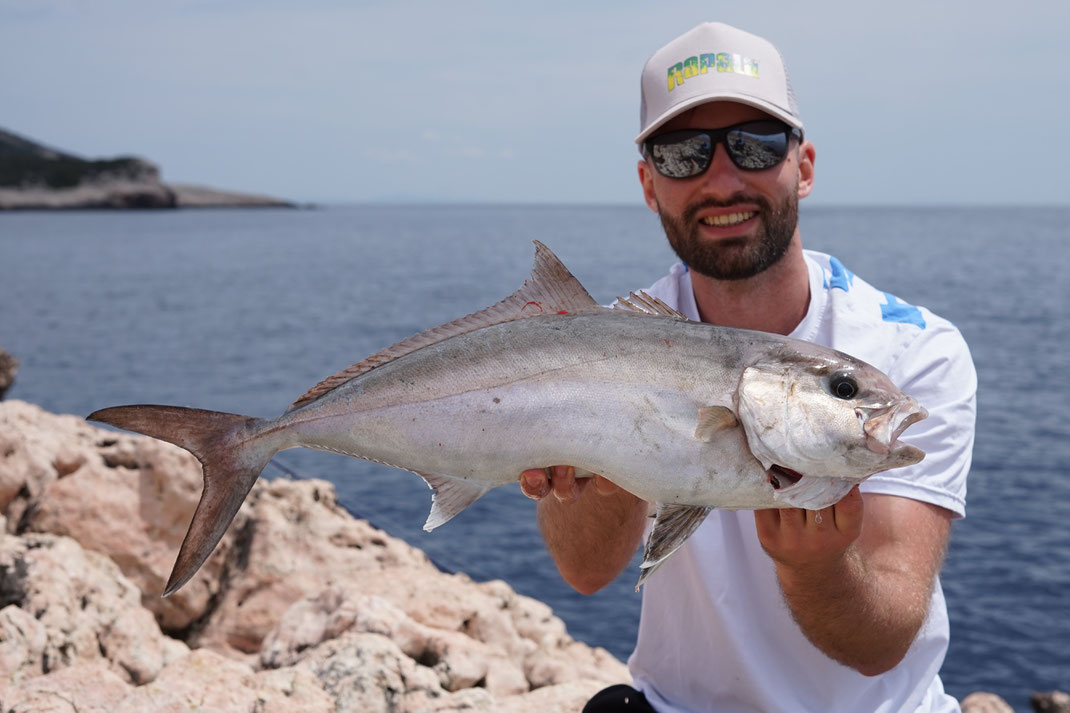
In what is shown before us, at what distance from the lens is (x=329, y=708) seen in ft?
14.1

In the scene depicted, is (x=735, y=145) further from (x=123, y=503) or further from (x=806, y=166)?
(x=123, y=503)

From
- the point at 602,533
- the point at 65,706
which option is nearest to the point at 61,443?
the point at 65,706

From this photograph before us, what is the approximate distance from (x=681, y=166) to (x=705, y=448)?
166 centimetres

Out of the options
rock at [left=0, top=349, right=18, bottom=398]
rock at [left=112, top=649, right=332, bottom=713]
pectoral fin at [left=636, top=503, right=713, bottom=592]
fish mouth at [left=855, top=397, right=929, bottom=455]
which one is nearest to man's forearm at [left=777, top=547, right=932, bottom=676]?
pectoral fin at [left=636, top=503, right=713, bottom=592]

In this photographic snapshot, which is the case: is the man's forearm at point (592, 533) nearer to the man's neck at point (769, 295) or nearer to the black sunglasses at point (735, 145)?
the man's neck at point (769, 295)

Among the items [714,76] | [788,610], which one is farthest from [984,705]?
[714,76]

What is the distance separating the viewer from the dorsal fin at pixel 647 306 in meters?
3.17

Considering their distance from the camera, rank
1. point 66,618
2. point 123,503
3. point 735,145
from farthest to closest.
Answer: point 123,503 → point 66,618 → point 735,145

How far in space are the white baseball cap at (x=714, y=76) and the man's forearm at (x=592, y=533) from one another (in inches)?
63.8

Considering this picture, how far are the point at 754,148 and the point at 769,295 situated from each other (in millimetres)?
627

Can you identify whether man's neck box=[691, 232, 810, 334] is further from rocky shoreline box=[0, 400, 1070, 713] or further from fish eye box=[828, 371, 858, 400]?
rocky shoreline box=[0, 400, 1070, 713]

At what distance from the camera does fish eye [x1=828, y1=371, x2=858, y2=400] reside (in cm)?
279

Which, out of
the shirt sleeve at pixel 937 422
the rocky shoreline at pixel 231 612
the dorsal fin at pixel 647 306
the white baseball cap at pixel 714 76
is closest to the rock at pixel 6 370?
the rocky shoreline at pixel 231 612

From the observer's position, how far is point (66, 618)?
492cm
